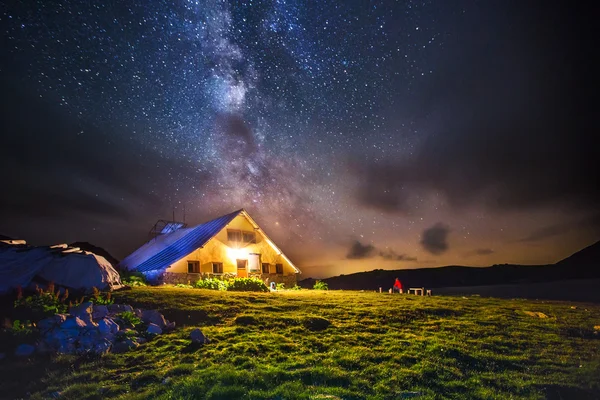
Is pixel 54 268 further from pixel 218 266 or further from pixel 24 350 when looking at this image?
pixel 218 266

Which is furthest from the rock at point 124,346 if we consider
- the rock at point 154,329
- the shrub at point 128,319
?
the shrub at point 128,319

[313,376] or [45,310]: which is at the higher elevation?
[45,310]

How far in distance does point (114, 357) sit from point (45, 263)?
12168 mm

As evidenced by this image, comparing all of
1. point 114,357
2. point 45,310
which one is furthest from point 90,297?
point 114,357

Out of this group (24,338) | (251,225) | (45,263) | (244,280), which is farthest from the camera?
(251,225)

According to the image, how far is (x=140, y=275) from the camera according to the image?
34.5m

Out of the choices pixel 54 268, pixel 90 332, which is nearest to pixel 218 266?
pixel 54 268

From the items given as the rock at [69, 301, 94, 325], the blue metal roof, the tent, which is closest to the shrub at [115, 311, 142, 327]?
the rock at [69, 301, 94, 325]

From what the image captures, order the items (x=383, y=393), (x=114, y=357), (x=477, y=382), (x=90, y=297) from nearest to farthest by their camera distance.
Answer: (x=383, y=393), (x=477, y=382), (x=114, y=357), (x=90, y=297)

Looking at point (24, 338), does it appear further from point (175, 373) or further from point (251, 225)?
point (251, 225)

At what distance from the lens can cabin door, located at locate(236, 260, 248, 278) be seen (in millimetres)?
37844

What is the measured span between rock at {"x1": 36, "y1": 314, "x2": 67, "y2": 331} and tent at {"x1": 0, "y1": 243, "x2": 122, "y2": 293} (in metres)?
6.64

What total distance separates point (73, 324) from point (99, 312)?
168 centimetres

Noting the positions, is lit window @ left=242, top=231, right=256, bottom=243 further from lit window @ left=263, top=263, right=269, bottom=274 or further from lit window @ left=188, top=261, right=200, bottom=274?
lit window @ left=188, top=261, right=200, bottom=274
